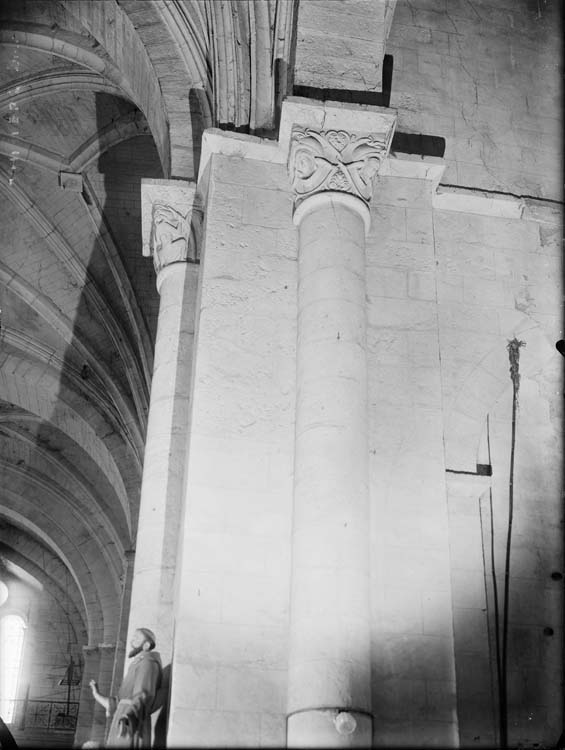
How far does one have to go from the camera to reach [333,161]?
6469 mm

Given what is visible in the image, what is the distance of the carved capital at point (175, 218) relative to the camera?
7.31 m

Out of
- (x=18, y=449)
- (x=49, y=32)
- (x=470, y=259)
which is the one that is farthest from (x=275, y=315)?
(x=18, y=449)

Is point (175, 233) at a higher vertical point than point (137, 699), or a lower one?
higher

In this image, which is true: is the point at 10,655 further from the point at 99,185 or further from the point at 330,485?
the point at 330,485

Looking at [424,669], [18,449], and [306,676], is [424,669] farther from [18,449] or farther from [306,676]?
[18,449]

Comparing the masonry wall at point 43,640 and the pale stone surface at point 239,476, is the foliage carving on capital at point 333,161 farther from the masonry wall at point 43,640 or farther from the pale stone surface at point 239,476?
the masonry wall at point 43,640

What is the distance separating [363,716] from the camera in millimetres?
4898

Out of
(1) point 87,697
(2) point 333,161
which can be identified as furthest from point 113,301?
(1) point 87,697

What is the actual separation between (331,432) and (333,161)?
1875mm

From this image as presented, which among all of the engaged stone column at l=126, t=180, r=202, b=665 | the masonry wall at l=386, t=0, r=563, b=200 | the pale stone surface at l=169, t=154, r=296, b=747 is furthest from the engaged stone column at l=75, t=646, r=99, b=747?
the pale stone surface at l=169, t=154, r=296, b=747

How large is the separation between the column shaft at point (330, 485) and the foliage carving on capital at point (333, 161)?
0.10 metres

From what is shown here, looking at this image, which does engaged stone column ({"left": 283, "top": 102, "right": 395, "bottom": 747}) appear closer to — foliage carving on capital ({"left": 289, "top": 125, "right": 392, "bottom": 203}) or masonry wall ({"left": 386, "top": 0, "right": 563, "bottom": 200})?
foliage carving on capital ({"left": 289, "top": 125, "right": 392, "bottom": 203})

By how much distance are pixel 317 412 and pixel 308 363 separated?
1.09ft

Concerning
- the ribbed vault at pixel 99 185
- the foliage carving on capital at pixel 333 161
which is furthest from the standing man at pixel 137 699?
the ribbed vault at pixel 99 185
